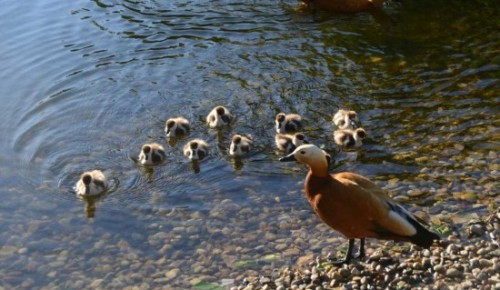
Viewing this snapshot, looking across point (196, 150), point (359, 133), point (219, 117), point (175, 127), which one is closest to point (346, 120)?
point (359, 133)

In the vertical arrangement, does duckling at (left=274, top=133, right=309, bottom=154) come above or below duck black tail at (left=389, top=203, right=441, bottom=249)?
above

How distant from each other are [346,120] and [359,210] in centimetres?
319

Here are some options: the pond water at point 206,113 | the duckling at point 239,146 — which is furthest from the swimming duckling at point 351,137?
the duckling at point 239,146

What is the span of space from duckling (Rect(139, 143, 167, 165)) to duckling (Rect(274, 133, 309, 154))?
1508 millimetres

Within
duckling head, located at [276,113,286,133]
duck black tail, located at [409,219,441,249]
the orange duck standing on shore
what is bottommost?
duck black tail, located at [409,219,441,249]

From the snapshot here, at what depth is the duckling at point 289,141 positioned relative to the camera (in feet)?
32.3

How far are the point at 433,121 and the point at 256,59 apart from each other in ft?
10.1

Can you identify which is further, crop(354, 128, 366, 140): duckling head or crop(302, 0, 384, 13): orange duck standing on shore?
crop(302, 0, 384, 13): orange duck standing on shore

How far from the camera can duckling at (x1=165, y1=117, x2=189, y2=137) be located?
10.5 metres

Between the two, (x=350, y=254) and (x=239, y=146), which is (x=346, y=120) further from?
(x=350, y=254)

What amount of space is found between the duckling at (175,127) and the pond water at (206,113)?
12cm

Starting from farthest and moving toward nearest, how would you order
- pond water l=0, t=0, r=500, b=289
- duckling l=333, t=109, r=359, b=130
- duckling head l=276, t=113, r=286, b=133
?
duckling head l=276, t=113, r=286, b=133, duckling l=333, t=109, r=359, b=130, pond water l=0, t=0, r=500, b=289

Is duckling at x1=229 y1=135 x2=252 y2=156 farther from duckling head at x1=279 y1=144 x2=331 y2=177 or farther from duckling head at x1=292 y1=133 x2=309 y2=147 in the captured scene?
duckling head at x1=279 y1=144 x2=331 y2=177

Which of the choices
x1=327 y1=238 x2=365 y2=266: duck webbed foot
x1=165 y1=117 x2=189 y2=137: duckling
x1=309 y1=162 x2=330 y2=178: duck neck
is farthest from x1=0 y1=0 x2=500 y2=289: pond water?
x1=309 y1=162 x2=330 y2=178: duck neck
